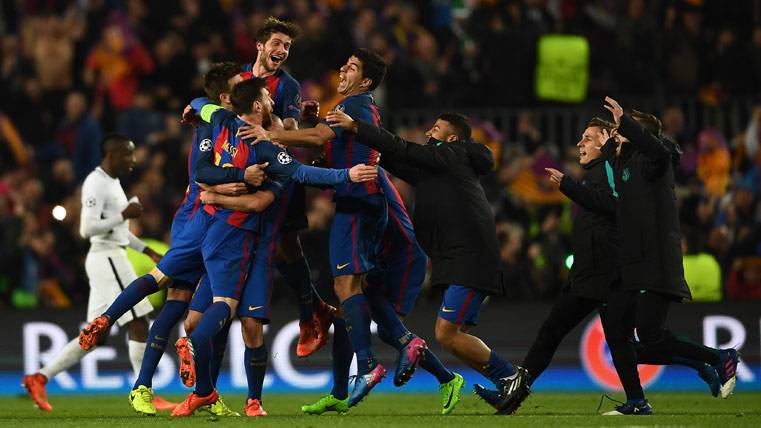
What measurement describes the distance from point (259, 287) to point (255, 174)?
2.43 feet

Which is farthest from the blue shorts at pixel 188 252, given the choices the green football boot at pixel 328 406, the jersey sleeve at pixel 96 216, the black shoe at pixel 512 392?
the black shoe at pixel 512 392

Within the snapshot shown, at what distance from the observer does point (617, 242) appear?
407 inches

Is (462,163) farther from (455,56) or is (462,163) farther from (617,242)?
(455,56)

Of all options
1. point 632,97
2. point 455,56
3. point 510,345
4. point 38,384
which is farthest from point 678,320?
point 38,384

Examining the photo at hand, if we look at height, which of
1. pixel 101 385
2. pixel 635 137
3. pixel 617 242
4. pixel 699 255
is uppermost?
pixel 635 137

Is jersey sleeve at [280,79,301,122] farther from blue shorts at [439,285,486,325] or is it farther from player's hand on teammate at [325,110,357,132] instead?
blue shorts at [439,285,486,325]

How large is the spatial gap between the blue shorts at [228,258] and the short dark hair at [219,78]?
41.3 inches

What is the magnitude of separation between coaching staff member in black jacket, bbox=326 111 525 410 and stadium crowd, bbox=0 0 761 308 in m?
5.03

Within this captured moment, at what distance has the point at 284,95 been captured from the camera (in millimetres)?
10430

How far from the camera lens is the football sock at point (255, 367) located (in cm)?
1011

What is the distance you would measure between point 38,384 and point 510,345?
14.9 ft

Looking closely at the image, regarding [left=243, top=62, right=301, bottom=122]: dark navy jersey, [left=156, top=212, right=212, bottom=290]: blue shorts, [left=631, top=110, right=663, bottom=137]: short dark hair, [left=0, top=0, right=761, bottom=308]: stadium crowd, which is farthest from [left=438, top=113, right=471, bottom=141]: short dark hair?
[left=0, top=0, right=761, bottom=308]: stadium crowd

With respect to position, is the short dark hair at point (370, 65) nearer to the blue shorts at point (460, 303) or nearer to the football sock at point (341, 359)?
the blue shorts at point (460, 303)

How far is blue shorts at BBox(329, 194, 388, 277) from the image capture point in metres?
10.1
